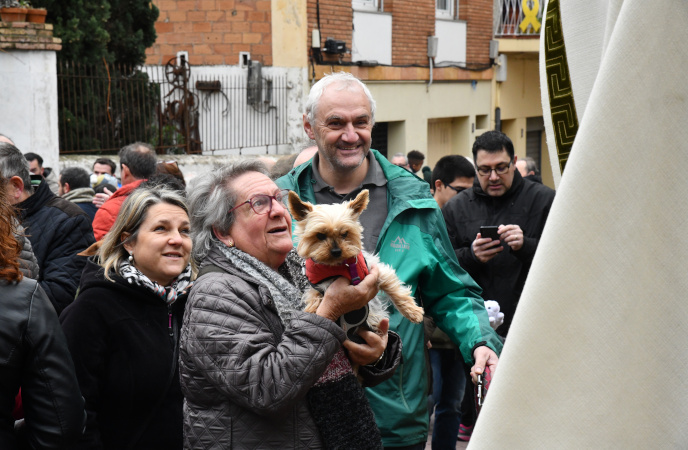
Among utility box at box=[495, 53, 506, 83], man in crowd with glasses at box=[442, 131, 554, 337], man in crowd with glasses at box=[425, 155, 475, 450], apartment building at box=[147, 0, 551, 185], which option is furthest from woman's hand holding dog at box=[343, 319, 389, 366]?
utility box at box=[495, 53, 506, 83]

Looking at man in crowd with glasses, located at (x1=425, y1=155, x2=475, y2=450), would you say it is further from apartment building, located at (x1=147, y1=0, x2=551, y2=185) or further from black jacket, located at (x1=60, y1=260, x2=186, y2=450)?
apartment building, located at (x1=147, y1=0, x2=551, y2=185)

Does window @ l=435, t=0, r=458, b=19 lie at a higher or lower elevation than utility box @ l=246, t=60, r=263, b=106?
higher

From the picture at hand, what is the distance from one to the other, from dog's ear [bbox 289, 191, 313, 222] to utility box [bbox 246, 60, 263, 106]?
1275 centimetres

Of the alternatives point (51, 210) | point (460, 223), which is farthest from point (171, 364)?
point (460, 223)

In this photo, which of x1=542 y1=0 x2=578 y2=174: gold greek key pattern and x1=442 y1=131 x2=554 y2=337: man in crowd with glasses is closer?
x1=542 y1=0 x2=578 y2=174: gold greek key pattern

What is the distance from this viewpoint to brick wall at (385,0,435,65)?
1809 cm

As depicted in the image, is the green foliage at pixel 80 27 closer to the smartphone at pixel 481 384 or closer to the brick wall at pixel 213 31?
the brick wall at pixel 213 31

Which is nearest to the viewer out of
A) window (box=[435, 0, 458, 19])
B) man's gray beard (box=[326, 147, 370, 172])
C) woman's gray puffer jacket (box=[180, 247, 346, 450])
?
woman's gray puffer jacket (box=[180, 247, 346, 450])

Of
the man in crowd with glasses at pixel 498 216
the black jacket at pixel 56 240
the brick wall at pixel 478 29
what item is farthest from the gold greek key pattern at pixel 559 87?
the brick wall at pixel 478 29

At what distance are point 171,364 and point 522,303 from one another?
2.90 meters

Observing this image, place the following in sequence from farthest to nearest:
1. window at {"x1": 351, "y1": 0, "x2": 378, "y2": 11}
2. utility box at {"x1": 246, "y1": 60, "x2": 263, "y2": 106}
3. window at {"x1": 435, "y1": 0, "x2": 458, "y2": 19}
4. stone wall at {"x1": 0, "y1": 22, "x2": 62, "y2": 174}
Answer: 1. window at {"x1": 435, "y1": 0, "x2": 458, "y2": 19}
2. window at {"x1": 351, "y1": 0, "x2": 378, "y2": 11}
3. utility box at {"x1": 246, "y1": 60, "x2": 263, "y2": 106}
4. stone wall at {"x1": 0, "y1": 22, "x2": 62, "y2": 174}

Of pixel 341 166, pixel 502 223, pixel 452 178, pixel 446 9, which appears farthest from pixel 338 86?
pixel 446 9

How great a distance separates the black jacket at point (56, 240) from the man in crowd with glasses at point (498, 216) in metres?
2.49

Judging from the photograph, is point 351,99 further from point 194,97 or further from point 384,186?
point 194,97
